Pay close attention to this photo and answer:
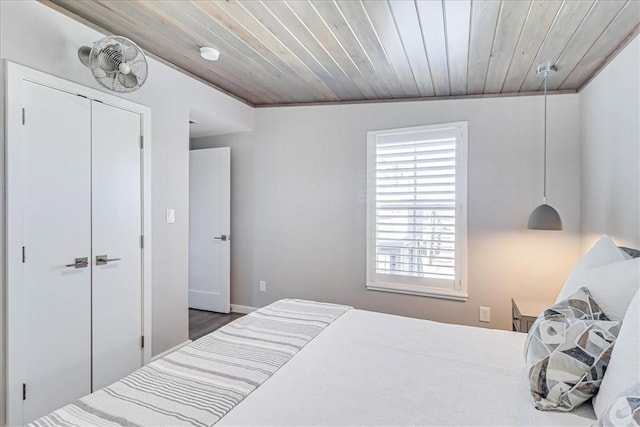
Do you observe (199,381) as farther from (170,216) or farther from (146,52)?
(146,52)

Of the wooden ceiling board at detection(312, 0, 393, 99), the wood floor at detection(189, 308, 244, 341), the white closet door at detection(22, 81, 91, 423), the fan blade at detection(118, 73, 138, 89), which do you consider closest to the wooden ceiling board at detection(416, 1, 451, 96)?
the wooden ceiling board at detection(312, 0, 393, 99)

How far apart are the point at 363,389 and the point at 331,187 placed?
269 centimetres

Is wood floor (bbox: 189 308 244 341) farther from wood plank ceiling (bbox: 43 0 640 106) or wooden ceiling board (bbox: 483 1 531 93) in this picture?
wooden ceiling board (bbox: 483 1 531 93)

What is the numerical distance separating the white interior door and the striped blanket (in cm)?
238

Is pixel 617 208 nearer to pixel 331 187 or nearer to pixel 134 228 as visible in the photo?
pixel 331 187

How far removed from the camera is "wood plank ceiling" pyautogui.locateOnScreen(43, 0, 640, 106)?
1.95 meters

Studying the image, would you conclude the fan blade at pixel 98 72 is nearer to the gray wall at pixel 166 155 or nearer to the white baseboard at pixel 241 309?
the gray wall at pixel 166 155

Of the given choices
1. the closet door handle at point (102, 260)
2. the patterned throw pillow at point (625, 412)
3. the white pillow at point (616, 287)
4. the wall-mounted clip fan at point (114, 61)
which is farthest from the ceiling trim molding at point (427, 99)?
the patterned throw pillow at point (625, 412)

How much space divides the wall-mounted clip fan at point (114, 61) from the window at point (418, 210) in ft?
7.30

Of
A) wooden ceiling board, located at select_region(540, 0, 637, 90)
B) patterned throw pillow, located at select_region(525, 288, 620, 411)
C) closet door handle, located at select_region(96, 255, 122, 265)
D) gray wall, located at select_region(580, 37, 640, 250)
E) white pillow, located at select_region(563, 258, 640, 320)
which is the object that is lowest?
patterned throw pillow, located at select_region(525, 288, 620, 411)

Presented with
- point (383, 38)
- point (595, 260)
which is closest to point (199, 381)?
point (595, 260)

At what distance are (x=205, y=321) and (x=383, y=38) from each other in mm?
3413

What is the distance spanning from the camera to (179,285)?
303cm

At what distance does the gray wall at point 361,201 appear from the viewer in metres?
3.09
